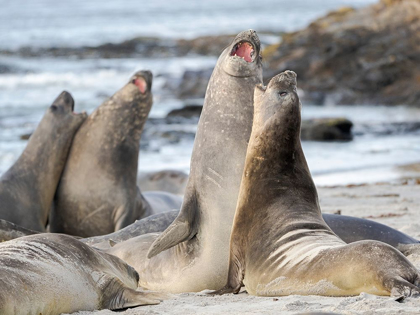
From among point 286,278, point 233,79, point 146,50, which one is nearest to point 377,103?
point 233,79

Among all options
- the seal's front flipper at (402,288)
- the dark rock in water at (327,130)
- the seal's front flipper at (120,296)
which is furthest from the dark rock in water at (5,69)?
the seal's front flipper at (402,288)

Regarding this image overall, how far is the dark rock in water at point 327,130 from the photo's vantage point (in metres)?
15.3

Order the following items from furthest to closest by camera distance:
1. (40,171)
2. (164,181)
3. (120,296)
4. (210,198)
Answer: (164,181)
(40,171)
(210,198)
(120,296)

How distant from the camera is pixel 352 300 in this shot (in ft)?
12.3

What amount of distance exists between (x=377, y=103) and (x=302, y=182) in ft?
57.7

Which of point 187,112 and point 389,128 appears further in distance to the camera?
point 187,112

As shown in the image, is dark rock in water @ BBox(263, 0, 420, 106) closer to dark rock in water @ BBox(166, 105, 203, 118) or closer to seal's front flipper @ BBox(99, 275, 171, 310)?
dark rock in water @ BBox(166, 105, 203, 118)

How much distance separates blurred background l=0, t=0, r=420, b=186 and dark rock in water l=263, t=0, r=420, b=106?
1.5 inches

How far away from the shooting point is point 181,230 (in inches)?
197

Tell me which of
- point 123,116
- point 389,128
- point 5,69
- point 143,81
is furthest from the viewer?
point 5,69

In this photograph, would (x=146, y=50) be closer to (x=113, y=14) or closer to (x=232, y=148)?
(x=113, y=14)

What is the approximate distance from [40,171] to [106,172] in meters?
0.66

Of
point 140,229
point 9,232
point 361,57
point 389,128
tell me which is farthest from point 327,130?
point 9,232

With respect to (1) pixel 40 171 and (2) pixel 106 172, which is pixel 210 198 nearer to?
(2) pixel 106 172
